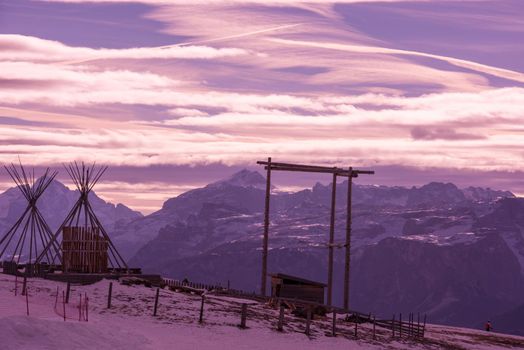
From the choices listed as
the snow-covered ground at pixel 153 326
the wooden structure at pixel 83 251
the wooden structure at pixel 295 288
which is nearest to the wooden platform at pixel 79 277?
the snow-covered ground at pixel 153 326

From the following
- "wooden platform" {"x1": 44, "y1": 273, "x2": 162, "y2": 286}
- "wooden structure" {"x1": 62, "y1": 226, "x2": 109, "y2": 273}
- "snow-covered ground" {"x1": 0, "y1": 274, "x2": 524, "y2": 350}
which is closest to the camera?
"snow-covered ground" {"x1": 0, "y1": 274, "x2": 524, "y2": 350}

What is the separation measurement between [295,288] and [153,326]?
2006 centimetres

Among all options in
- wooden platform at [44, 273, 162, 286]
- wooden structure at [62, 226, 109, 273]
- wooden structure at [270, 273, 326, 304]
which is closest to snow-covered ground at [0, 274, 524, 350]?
wooden platform at [44, 273, 162, 286]

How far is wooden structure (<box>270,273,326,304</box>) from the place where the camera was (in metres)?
57.1

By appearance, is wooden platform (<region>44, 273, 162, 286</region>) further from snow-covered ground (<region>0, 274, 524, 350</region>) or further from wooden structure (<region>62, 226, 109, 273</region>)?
wooden structure (<region>62, 226, 109, 273</region>)

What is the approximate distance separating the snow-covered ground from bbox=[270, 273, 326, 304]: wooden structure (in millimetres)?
2067

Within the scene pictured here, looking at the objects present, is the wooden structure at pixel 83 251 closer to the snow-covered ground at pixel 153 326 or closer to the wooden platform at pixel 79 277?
the wooden platform at pixel 79 277

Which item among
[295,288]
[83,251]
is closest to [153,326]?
[83,251]

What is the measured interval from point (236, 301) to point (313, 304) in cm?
541

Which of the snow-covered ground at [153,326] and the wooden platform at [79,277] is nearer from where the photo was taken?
the snow-covered ground at [153,326]

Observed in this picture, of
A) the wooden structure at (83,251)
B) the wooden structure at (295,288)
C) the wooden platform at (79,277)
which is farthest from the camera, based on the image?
the wooden structure at (295,288)

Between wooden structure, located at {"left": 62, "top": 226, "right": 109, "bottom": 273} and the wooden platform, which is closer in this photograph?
the wooden platform

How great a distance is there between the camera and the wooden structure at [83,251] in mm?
56031

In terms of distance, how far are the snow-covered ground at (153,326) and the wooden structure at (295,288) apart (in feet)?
6.78
